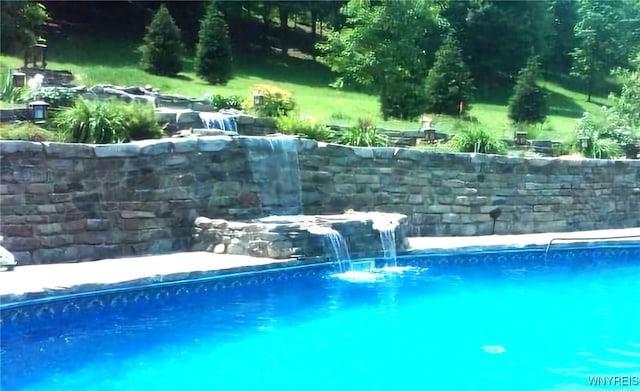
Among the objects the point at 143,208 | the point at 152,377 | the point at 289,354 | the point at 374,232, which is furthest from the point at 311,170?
the point at 152,377

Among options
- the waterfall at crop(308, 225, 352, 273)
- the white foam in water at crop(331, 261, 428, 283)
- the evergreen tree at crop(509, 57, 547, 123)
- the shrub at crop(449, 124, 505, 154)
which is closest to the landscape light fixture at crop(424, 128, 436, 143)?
the shrub at crop(449, 124, 505, 154)

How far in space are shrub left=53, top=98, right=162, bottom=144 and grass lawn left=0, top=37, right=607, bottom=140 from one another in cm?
467

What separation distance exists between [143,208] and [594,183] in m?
7.81

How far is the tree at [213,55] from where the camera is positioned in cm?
2016

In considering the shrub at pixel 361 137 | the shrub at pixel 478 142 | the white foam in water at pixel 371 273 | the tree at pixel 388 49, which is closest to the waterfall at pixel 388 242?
the white foam in water at pixel 371 273

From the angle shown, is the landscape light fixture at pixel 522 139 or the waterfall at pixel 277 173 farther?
the landscape light fixture at pixel 522 139

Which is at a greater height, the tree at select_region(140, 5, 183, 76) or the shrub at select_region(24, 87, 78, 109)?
the tree at select_region(140, 5, 183, 76)

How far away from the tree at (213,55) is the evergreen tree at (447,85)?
5.91 meters

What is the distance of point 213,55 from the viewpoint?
20.3 m

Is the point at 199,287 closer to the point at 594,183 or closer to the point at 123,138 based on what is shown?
the point at 123,138

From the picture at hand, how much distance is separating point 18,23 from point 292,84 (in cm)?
906

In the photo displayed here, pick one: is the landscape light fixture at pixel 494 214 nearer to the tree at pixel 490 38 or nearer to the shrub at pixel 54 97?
the shrub at pixel 54 97

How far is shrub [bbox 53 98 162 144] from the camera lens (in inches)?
357

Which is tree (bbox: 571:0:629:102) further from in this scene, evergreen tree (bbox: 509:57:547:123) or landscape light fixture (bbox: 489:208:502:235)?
landscape light fixture (bbox: 489:208:502:235)
